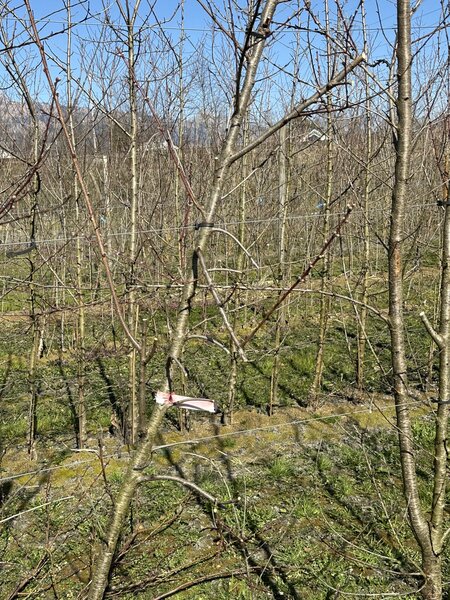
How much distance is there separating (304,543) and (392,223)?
2777mm

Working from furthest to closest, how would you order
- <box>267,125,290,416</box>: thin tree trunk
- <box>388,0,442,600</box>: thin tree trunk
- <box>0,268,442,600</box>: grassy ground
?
1. <box>267,125,290,416</box>: thin tree trunk
2. <box>0,268,442,600</box>: grassy ground
3. <box>388,0,442,600</box>: thin tree trunk

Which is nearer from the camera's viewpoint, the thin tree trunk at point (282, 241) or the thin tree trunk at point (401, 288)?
the thin tree trunk at point (401, 288)

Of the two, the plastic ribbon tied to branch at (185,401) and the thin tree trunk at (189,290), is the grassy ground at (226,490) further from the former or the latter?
the plastic ribbon tied to branch at (185,401)

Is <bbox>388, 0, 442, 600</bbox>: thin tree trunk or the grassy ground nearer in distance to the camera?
<bbox>388, 0, 442, 600</bbox>: thin tree trunk

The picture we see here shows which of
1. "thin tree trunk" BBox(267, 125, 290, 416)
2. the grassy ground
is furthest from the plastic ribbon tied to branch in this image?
"thin tree trunk" BBox(267, 125, 290, 416)

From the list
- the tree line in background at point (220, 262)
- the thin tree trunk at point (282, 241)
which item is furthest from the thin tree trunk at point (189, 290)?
the thin tree trunk at point (282, 241)

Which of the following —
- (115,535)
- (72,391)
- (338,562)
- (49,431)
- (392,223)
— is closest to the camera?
(115,535)

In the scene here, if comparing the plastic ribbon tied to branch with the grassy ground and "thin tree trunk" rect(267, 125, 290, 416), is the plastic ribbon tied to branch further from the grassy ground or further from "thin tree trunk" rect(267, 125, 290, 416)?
"thin tree trunk" rect(267, 125, 290, 416)

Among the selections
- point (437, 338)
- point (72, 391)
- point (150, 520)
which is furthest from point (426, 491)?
point (72, 391)

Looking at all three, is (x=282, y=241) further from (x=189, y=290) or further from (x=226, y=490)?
(x=189, y=290)

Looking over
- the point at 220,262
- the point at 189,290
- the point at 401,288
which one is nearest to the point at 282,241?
the point at 220,262

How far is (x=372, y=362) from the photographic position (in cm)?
775

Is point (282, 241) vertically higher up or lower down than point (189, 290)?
higher up

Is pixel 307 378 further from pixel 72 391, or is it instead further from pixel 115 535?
pixel 115 535
